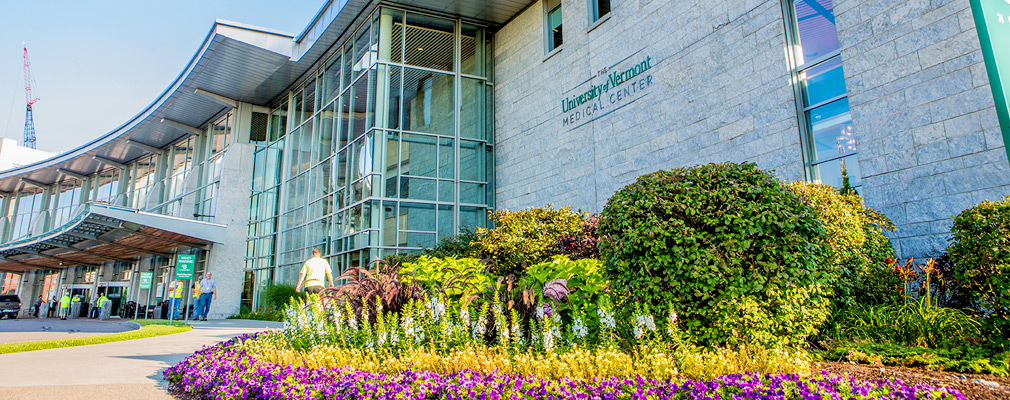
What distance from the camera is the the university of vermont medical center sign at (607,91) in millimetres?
12008

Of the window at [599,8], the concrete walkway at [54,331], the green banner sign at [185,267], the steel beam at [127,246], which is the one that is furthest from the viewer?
the steel beam at [127,246]

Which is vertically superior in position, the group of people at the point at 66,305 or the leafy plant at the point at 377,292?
the group of people at the point at 66,305

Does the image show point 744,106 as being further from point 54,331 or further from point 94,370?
point 54,331

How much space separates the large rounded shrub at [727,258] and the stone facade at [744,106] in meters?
3.67

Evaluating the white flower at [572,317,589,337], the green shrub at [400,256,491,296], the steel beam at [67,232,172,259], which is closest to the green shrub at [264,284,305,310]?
the steel beam at [67,232,172,259]

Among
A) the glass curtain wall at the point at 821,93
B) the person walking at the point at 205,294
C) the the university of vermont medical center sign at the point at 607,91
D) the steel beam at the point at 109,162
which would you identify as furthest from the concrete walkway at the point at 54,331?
the steel beam at the point at 109,162

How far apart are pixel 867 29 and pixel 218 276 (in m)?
20.9

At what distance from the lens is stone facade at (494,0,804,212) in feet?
31.9

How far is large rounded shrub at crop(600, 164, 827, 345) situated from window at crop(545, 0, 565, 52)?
10543 millimetres

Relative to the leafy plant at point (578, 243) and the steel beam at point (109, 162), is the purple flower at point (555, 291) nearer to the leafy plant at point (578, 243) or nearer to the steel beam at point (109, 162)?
the leafy plant at point (578, 243)

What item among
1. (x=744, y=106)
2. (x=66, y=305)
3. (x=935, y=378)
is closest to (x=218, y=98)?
(x=66, y=305)

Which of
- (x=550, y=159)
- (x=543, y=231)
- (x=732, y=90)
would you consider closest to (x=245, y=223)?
(x=550, y=159)

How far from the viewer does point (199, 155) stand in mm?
25812

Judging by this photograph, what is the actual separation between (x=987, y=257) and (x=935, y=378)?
1.50 m
